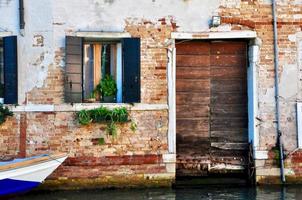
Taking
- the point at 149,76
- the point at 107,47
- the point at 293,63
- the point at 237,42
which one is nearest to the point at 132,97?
the point at 149,76

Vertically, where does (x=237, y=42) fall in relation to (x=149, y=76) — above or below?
above

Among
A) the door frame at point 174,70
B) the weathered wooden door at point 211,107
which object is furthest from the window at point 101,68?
the weathered wooden door at point 211,107

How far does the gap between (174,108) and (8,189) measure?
314cm

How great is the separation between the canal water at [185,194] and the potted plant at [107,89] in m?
1.63

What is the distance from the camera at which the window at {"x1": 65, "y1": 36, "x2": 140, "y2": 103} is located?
351 inches

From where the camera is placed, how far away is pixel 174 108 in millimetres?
9133

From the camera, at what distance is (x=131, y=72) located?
8.98m

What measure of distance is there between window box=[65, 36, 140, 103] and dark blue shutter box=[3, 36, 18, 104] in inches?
34.7

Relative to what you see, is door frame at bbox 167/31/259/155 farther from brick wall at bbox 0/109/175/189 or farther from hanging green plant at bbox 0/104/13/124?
hanging green plant at bbox 0/104/13/124

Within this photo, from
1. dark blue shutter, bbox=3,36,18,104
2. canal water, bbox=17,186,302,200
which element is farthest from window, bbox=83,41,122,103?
canal water, bbox=17,186,302,200

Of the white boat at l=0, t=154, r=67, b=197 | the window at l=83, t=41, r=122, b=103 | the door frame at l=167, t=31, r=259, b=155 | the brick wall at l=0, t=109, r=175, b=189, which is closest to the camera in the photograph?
the white boat at l=0, t=154, r=67, b=197

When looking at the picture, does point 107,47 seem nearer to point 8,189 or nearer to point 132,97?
point 132,97

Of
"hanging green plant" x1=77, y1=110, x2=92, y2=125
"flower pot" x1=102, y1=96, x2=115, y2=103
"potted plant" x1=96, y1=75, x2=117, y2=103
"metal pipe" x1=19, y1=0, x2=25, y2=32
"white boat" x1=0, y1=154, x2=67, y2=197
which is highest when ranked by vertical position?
"metal pipe" x1=19, y1=0, x2=25, y2=32

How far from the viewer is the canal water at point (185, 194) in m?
8.30
